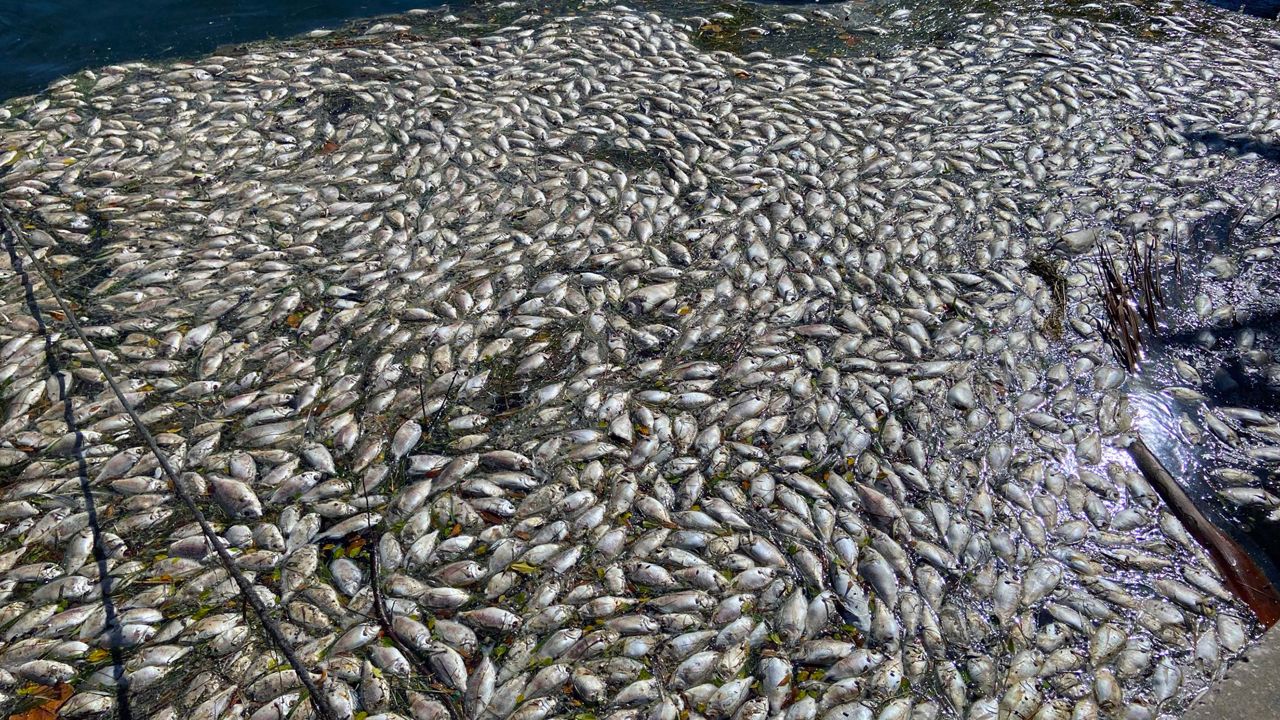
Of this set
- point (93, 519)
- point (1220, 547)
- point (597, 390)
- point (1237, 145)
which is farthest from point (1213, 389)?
point (93, 519)

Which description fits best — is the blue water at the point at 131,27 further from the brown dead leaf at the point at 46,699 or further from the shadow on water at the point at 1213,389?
the shadow on water at the point at 1213,389

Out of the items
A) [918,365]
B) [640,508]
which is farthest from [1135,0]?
[640,508]

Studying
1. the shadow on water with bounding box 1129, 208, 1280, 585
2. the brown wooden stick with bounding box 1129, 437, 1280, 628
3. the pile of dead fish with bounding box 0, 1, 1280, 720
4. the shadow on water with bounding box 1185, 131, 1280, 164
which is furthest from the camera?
the shadow on water with bounding box 1185, 131, 1280, 164

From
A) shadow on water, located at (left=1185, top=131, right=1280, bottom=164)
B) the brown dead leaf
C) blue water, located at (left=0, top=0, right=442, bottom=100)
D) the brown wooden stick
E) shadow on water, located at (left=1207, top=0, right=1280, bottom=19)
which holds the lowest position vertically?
the brown wooden stick

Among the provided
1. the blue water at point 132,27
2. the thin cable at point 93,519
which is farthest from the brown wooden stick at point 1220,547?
the blue water at point 132,27

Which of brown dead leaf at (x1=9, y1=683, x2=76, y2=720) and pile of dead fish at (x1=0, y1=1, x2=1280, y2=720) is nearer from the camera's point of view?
brown dead leaf at (x1=9, y1=683, x2=76, y2=720)

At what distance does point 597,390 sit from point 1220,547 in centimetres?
303

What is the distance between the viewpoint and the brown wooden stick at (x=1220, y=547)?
146 inches

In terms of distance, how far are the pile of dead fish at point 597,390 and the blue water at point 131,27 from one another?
0.48 m

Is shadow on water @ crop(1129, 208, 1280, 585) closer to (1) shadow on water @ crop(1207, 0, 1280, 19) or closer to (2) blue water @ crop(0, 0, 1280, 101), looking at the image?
(1) shadow on water @ crop(1207, 0, 1280, 19)

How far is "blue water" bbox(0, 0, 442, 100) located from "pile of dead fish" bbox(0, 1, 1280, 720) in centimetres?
48

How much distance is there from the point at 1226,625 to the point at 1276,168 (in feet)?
14.3

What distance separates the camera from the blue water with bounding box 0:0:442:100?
712 centimetres

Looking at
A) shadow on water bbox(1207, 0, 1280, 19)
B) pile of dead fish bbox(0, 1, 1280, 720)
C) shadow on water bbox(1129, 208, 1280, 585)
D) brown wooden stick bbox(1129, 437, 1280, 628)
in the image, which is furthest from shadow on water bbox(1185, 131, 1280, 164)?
brown wooden stick bbox(1129, 437, 1280, 628)
